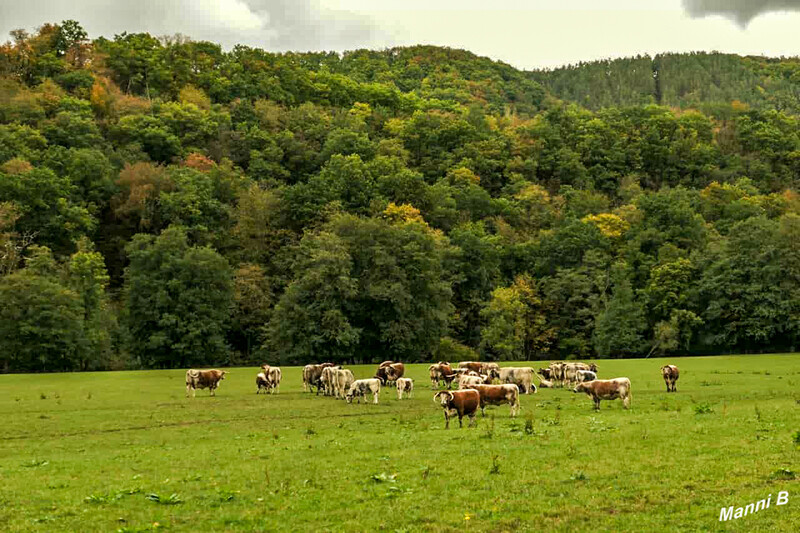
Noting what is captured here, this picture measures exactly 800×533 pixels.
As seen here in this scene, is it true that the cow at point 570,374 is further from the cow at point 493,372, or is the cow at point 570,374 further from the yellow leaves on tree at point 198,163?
the yellow leaves on tree at point 198,163

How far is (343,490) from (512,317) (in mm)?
73550

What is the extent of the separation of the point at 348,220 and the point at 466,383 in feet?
157

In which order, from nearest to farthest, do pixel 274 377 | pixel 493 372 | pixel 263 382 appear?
pixel 263 382 < pixel 274 377 < pixel 493 372

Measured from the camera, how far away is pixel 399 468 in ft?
51.3

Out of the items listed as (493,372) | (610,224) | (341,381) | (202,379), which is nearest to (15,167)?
(202,379)

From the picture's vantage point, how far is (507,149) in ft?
424

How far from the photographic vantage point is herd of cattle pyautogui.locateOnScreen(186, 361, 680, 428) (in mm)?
25344

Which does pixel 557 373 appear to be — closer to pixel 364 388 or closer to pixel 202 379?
pixel 364 388

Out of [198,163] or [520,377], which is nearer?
[520,377]

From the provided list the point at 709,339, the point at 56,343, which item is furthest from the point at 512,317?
the point at 56,343

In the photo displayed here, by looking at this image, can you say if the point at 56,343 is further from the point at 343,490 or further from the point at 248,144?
the point at 248,144

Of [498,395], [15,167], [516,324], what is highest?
[15,167]

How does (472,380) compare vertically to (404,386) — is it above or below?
above

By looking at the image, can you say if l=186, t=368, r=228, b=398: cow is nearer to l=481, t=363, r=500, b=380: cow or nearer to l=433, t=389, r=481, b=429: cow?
l=481, t=363, r=500, b=380: cow
